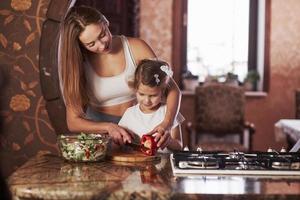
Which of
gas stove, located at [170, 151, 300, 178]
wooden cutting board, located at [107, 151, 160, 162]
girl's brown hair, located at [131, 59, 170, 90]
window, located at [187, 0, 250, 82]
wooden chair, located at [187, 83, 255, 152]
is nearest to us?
gas stove, located at [170, 151, 300, 178]

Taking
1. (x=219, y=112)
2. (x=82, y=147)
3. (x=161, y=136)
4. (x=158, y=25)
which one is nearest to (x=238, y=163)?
(x=161, y=136)

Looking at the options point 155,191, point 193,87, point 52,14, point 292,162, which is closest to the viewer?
point 155,191

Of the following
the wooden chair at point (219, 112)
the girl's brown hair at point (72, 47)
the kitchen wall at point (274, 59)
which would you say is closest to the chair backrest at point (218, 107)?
the wooden chair at point (219, 112)

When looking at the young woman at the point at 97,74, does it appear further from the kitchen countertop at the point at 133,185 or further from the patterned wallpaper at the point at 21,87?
the kitchen countertop at the point at 133,185

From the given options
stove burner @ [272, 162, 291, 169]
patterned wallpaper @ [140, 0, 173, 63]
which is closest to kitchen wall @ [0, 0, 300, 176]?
stove burner @ [272, 162, 291, 169]

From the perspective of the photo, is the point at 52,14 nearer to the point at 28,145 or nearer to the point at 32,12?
the point at 32,12

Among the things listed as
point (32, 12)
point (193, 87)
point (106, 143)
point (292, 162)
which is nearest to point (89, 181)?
point (106, 143)

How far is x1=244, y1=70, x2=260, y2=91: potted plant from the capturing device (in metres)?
4.16

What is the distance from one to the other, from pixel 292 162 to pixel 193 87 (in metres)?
2.86

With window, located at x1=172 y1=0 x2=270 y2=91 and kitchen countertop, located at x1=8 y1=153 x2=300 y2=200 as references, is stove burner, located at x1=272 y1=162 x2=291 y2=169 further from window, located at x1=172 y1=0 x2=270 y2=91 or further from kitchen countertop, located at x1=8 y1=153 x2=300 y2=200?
window, located at x1=172 y1=0 x2=270 y2=91

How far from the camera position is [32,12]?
1.59 meters

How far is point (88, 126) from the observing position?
157 cm

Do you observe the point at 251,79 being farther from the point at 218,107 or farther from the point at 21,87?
the point at 21,87

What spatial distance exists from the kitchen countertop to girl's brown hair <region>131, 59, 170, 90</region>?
420 mm
